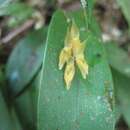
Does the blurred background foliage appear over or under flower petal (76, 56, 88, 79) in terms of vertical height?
under

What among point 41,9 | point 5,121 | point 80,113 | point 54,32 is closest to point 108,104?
point 80,113

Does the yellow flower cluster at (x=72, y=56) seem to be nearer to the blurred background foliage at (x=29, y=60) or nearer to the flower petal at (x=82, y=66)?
the flower petal at (x=82, y=66)

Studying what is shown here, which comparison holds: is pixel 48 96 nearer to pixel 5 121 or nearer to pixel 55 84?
pixel 55 84

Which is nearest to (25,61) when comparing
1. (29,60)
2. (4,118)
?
(29,60)

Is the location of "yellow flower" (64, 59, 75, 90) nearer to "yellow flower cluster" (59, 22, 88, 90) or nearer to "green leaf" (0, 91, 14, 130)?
"yellow flower cluster" (59, 22, 88, 90)

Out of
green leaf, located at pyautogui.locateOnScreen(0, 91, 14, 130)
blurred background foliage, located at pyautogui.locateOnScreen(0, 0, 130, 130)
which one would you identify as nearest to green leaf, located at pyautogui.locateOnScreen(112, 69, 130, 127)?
blurred background foliage, located at pyautogui.locateOnScreen(0, 0, 130, 130)

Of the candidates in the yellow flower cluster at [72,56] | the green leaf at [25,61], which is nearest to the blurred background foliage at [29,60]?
the green leaf at [25,61]

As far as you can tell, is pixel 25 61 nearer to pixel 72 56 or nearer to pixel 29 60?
pixel 29 60
